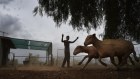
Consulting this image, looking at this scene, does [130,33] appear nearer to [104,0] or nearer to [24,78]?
[104,0]

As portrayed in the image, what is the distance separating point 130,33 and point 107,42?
199 centimetres

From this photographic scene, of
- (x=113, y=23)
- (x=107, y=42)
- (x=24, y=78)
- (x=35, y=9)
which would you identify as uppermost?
(x=35, y=9)

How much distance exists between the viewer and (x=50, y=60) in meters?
22.1

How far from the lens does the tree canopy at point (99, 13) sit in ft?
45.1

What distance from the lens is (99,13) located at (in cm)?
1426

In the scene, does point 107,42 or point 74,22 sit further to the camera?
point 74,22

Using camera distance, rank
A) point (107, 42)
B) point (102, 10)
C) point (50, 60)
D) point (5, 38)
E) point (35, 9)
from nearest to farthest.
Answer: point (107, 42) → point (102, 10) → point (35, 9) → point (50, 60) → point (5, 38)

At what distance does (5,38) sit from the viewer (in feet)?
81.0

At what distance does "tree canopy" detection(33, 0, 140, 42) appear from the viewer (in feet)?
45.1

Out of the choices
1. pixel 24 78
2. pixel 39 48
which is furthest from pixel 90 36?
pixel 39 48

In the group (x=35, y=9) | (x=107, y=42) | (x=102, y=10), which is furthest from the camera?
(x=35, y=9)

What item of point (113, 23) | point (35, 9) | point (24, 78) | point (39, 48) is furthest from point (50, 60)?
point (24, 78)

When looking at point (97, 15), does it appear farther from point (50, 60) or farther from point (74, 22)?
point (50, 60)

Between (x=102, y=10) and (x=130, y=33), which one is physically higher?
(x=102, y=10)
